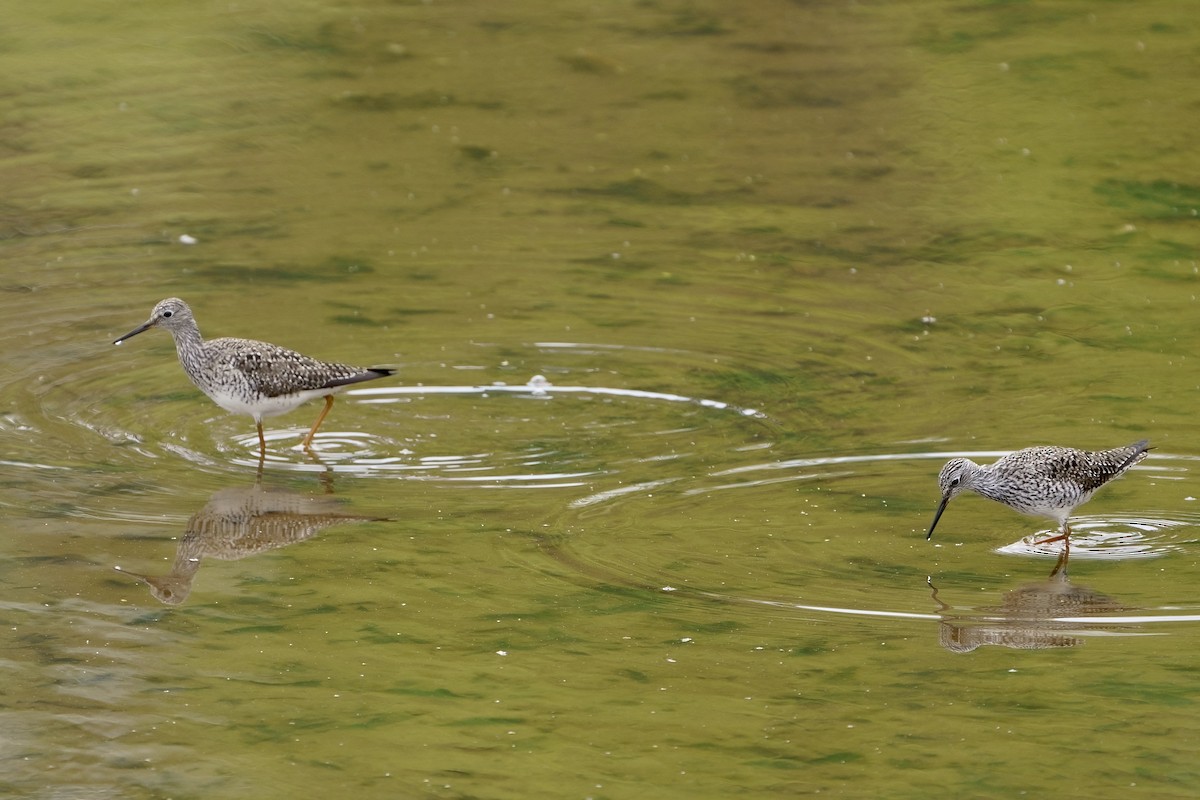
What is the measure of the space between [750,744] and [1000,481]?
3.31 meters

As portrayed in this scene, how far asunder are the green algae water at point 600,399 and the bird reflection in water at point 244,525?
0.14ft

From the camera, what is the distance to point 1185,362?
14508 millimetres

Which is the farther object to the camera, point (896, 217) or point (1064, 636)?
point (896, 217)

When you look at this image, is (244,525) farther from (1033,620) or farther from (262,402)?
(1033,620)

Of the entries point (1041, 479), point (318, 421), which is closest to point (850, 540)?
point (1041, 479)

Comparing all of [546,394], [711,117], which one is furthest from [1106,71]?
[546,394]

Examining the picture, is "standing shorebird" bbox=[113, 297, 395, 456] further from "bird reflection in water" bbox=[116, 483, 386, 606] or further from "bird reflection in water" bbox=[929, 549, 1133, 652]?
"bird reflection in water" bbox=[929, 549, 1133, 652]

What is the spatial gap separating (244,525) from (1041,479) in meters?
4.89

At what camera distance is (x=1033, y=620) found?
1007cm

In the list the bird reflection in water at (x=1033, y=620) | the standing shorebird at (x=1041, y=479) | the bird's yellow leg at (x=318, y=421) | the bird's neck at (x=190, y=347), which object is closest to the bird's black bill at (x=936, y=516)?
the standing shorebird at (x=1041, y=479)

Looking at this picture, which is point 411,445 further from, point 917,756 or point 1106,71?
point 1106,71

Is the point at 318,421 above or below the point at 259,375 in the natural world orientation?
below

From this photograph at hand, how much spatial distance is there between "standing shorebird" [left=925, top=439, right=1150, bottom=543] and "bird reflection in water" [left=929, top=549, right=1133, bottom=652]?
0.68m

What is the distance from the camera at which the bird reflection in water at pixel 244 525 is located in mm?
10797
